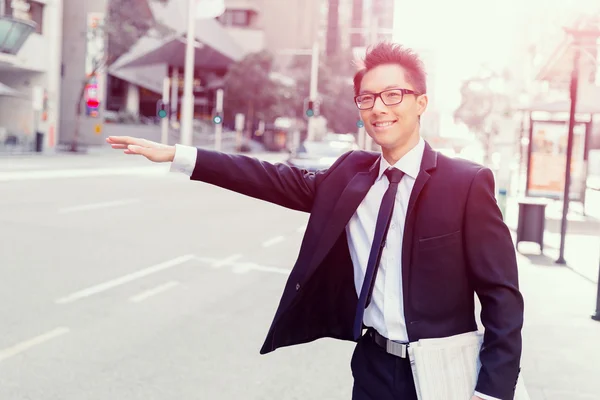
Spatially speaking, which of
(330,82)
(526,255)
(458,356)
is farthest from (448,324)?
(330,82)

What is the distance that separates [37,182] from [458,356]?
19.2 meters

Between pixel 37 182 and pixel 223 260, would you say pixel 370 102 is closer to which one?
pixel 223 260

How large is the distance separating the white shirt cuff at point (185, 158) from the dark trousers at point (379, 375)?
80cm

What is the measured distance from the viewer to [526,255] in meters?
11.4

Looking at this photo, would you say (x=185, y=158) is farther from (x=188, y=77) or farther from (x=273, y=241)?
(x=188, y=77)

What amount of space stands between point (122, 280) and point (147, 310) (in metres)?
1.35

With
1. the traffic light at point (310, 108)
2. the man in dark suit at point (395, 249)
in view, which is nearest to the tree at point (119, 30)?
the traffic light at point (310, 108)

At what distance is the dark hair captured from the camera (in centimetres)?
244

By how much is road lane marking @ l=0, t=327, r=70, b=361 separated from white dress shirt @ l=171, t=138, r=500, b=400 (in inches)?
139

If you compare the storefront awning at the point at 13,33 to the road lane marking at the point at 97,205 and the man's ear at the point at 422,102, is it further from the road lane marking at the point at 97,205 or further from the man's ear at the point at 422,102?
the man's ear at the point at 422,102

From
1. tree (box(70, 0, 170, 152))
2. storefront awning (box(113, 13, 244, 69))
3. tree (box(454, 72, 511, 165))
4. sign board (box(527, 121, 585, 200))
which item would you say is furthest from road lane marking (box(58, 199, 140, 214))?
storefront awning (box(113, 13, 244, 69))

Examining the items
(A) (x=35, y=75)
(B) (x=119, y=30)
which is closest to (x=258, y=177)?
(B) (x=119, y=30)

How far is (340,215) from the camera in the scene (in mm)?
2463

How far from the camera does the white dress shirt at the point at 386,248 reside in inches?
92.7
